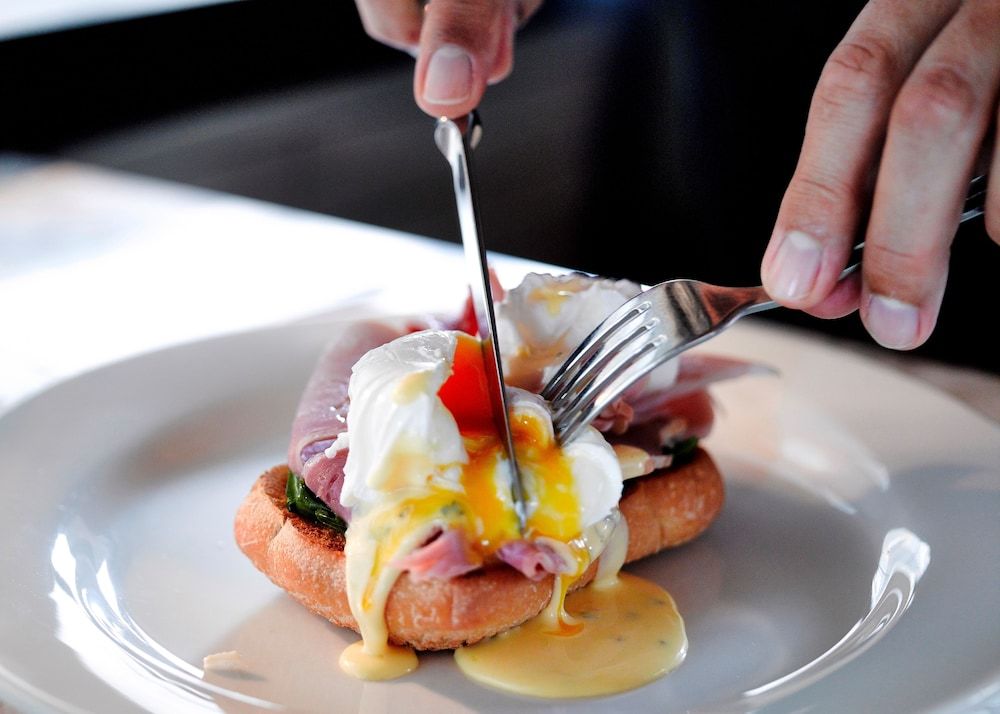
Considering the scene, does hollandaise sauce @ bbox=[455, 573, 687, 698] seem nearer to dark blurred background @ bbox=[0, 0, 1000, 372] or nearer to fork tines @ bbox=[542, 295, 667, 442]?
fork tines @ bbox=[542, 295, 667, 442]

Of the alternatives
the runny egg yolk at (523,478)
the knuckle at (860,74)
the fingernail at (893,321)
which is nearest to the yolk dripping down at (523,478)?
the runny egg yolk at (523,478)

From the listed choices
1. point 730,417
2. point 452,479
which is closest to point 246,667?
point 452,479

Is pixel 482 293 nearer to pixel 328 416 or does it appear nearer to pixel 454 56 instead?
pixel 328 416

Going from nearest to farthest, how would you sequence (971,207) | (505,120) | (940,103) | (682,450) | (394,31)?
(940,103)
(971,207)
(682,450)
(394,31)
(505,120)

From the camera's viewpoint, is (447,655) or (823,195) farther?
(447,655)

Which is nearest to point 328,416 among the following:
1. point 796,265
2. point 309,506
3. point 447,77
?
point 309,506

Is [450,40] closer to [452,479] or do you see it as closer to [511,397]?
[511,397]
